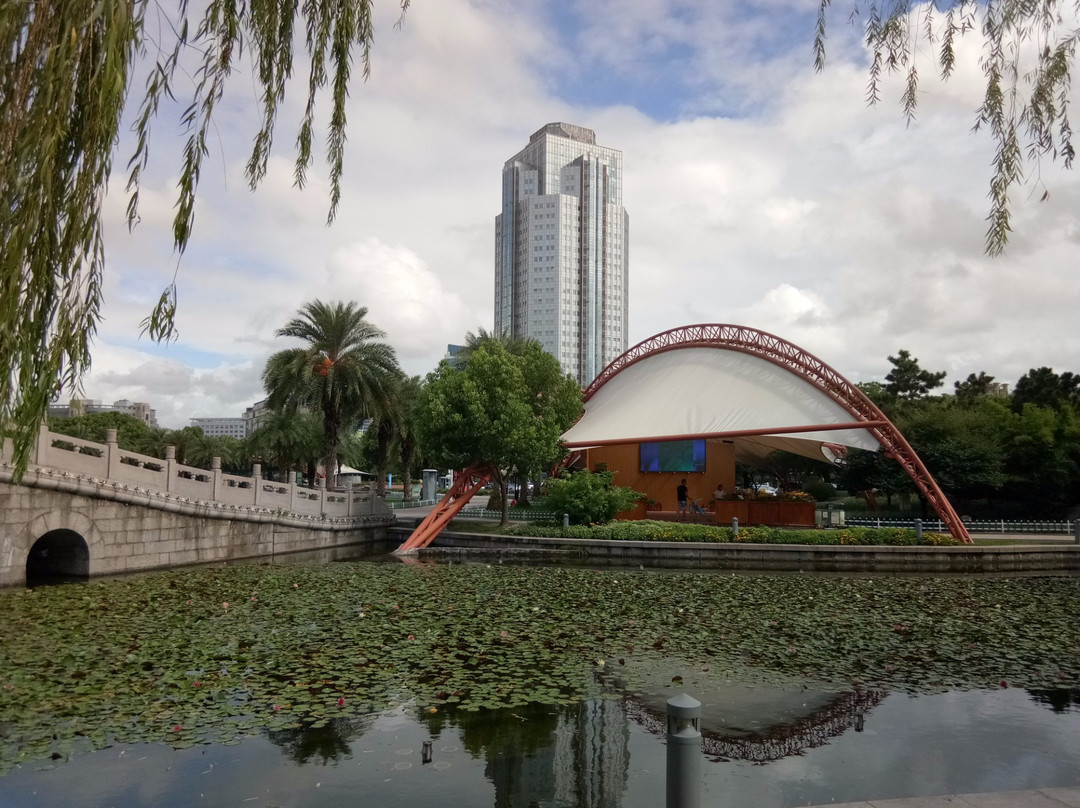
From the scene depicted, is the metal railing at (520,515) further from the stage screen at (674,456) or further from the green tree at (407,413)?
the stage screen at (674,456)

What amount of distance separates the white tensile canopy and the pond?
1524 cm

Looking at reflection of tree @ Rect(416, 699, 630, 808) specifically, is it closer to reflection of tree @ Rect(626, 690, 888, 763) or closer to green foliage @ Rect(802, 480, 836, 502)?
reflection of tree @ Rect(626, 690, 888, 763)

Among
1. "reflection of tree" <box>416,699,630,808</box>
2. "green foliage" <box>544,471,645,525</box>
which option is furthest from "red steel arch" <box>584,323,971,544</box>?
"reflection of tree" <box>416,699,630,808</box>

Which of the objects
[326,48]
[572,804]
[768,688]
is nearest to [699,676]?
[768,688]

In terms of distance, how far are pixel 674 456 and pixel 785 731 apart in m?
27.1

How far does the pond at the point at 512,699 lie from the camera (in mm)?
6207

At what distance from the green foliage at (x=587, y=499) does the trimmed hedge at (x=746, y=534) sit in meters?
0.91

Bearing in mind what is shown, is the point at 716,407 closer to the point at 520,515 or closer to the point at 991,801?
the point at 520,515

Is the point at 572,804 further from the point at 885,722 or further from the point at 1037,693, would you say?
the point at 1037,693

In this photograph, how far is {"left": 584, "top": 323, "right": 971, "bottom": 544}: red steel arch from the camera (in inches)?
1074

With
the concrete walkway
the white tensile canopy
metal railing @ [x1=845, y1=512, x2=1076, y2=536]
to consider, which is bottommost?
the concrete walkway

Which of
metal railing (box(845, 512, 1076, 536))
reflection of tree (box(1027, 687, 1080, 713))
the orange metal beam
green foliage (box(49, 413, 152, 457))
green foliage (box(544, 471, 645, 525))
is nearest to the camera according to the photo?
reflection of tree (box(1027, 687, 1080, 713))

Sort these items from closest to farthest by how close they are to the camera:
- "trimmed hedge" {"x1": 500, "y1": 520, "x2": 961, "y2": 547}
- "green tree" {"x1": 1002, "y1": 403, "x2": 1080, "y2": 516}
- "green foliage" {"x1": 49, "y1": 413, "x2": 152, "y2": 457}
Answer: "trimmed hedge" {"x1": 500, "y1": 520, "x2": 961, "y2": 547}, "green tree" {"x1": 1002, "y1": 403, "x2": 1080, "y2": 516}, "green foliage" {"x1": 49, "y1": 413, "x2": 152, "y2": 457}

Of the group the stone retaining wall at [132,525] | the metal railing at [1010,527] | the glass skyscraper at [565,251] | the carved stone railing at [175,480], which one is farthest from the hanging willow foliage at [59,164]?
the glass skyscraper at [565,251]
